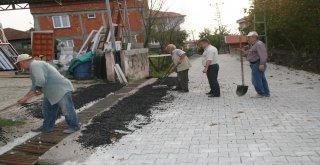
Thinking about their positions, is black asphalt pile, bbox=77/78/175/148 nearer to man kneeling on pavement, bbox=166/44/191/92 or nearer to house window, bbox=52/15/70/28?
man kneeling on pavement, bbox=166/44/191/92

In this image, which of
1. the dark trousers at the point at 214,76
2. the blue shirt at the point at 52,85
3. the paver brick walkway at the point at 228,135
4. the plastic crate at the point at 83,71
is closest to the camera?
the paver brick walkway at the point at 228,135

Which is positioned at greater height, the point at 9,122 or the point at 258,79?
the point at 258,79

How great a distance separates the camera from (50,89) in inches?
263

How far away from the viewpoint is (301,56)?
2298cm

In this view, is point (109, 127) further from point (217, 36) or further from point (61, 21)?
point (217, 36)

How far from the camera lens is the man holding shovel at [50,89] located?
21.1 ft

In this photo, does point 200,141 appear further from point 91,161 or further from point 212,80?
point 212,80

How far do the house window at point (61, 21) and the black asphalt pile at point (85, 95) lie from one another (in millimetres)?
27216

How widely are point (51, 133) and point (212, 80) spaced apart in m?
4.70

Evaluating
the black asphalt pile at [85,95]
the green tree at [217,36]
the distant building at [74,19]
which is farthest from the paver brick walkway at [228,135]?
the green tree at [217,36]

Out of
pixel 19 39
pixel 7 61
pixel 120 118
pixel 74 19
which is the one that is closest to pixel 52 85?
pixel 120 118

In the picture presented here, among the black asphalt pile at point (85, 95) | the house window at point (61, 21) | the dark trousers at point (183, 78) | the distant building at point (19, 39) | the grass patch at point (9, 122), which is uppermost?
the house window at point (61, 21)

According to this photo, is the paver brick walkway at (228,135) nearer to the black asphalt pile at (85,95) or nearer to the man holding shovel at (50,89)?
the man holding shovel at (50,89)

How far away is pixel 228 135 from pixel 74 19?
34.9 meters
